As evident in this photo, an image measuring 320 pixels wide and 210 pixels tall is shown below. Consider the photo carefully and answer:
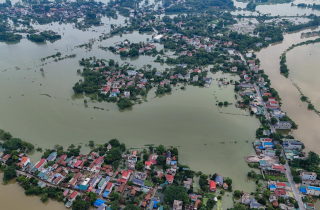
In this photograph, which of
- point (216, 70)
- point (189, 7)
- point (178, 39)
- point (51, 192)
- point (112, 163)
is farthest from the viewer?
point (189, 7)

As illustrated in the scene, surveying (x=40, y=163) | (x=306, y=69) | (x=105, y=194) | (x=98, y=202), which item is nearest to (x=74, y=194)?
(x=98, y=202)

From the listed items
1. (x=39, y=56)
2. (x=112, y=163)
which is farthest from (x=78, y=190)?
(x=39, y=56)

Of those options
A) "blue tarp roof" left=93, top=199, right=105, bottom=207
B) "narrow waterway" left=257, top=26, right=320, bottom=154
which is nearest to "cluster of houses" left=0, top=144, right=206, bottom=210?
"blue tarp roof" left=93, top=199, right=105, bottom=207

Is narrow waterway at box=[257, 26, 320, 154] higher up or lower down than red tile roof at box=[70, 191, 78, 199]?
higher up

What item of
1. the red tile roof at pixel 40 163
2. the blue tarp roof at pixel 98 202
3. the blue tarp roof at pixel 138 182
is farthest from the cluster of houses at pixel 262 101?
the red tile roof at pixel 40 163

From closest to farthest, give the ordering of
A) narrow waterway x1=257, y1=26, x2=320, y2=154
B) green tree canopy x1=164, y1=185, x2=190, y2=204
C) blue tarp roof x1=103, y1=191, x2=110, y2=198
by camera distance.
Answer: green tree canopy x1=164, y1=185, x2=190, y2=204, blue tarp roof x1=103, y1=191, x2=110, y2=198, narrow waterway x1=257, y1=26, x2=320, y2=154

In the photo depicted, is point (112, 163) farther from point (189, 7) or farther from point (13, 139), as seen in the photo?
point (189, 7)

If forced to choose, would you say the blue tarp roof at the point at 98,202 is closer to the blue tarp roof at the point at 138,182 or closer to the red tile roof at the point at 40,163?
the blue tarp roof at the point at 138,182

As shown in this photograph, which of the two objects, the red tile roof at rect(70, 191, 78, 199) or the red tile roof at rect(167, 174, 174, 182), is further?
the red tile roof at rect(167, 174, 174, 182)

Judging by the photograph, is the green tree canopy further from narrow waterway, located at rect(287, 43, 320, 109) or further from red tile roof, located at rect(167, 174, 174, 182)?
narrow waterway, located at rect(287, 43, 320, 109)

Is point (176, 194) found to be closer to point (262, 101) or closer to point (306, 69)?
point (262, 101)

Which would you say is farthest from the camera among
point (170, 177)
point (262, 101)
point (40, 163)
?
point (262, 101)
